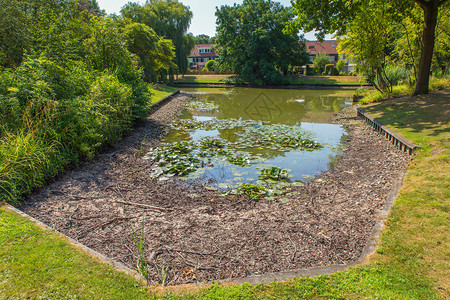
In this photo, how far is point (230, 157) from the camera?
26.4 ft

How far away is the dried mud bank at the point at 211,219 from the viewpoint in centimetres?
368

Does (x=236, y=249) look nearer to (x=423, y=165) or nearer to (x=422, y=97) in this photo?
(x=423, y=165)

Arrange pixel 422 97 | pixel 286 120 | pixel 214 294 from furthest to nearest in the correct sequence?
pixel 286 120 < pixel 422 97 < pixel 214 294

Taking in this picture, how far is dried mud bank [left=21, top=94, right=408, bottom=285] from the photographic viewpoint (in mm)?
3682

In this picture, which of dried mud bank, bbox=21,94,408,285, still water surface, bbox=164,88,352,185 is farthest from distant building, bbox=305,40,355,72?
dried mud bank, bbox=21,94,408,285

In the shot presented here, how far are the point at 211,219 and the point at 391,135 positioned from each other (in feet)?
24.0

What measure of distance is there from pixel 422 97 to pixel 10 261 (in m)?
15.6

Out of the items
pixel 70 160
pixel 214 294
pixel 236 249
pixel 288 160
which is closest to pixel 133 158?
pixel 70 160

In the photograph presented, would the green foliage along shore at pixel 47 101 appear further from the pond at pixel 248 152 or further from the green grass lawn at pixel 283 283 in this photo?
the pond at pixel 248 152

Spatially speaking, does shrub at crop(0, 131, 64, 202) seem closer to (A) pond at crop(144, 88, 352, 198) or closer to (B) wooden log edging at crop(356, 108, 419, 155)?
(A) pond at crop(144, 88, 352, 198)

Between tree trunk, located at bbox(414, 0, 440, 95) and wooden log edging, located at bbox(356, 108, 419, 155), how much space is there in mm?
3124

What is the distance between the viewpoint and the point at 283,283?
3066 millimetres

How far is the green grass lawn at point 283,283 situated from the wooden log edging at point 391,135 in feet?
11.0

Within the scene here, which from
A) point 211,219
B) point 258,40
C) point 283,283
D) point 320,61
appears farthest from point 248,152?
point 320,61
